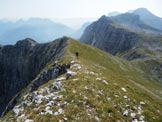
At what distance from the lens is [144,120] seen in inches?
1638

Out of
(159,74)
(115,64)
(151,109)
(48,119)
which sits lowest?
(159,74)

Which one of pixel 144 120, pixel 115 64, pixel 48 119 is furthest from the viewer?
pixel 115 64

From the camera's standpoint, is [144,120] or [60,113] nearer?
[60,113]

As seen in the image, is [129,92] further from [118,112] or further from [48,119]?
[48,119]

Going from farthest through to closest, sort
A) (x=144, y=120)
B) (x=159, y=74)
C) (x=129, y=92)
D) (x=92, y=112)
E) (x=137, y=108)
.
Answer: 1. (x=159, y=74)
2. (x=129, y=92)
3. (x=137, y=108)
4. (x=144, y=120)
5. (x=92, y=112)

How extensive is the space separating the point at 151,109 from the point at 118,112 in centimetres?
845

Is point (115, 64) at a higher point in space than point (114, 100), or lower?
lower

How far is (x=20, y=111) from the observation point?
145 feet

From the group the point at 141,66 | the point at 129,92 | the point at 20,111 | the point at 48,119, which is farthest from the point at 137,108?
the point at 141,66

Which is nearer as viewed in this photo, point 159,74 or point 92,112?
point 92,112

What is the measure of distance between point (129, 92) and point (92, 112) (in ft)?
47.9

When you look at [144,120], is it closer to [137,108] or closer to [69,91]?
[137,108]

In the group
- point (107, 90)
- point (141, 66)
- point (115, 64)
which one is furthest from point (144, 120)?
point (141, 66)

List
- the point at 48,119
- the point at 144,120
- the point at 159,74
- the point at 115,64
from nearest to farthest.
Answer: the point at 48,119
the point at 144,120
the point at 115,64
the point at 159,74
